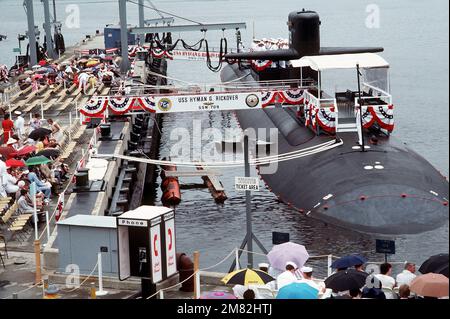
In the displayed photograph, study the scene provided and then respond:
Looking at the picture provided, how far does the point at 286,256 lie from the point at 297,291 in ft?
15.4

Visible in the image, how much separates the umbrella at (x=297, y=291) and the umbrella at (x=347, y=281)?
2071mm

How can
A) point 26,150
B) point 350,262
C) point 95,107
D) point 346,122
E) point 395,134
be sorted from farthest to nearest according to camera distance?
point 395,134, point 95,107, point 346,122, point 26,150, point 350,262

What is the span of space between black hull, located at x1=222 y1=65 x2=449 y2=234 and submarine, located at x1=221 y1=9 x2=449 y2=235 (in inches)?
1.1

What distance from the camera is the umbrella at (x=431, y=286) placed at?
14156mm

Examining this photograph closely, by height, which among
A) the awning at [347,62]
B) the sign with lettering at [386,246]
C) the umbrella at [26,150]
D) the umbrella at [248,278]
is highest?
the awning at [347,62]

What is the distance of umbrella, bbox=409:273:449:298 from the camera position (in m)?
14.2

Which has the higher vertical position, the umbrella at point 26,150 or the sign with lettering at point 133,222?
the umbrella at point 26,150

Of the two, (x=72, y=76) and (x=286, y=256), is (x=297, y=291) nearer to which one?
(x=286, y=256)

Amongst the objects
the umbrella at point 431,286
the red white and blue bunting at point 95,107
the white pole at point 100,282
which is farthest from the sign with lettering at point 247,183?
the red white and blue bunting at point 95,107

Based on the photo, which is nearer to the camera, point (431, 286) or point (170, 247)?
point (431, 286)

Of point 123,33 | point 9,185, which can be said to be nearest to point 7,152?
point 9,185

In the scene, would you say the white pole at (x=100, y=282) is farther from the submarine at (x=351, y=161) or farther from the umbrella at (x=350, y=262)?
the submarine at (x=351, y=161)

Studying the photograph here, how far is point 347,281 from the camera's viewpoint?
15.4 m

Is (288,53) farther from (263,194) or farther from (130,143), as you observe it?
(130,143)
